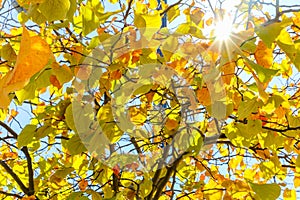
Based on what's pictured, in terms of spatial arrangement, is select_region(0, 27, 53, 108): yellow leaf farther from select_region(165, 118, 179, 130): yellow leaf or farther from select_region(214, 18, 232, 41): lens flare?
select_region(165, 118, 179, 130): yellow leaf

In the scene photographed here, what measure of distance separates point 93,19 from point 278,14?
0.42 metres

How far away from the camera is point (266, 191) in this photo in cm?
93

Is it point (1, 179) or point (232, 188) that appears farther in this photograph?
point (1, 179)

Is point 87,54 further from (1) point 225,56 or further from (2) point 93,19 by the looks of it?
(1) point 225,56

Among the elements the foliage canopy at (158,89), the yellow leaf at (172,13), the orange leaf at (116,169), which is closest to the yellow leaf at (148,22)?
the foliage canopy at (158,89)

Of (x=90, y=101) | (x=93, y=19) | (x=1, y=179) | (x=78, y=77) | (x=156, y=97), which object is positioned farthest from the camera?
(x=1, y=179)

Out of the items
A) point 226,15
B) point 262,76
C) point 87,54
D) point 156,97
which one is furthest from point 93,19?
point 156,97

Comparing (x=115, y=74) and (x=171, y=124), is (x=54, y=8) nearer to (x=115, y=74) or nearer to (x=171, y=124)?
(x=115, y=74)

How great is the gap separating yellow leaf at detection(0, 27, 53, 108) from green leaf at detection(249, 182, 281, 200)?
2.39 feet

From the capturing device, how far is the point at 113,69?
0.94 metres

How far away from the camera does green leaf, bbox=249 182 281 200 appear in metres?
0.92

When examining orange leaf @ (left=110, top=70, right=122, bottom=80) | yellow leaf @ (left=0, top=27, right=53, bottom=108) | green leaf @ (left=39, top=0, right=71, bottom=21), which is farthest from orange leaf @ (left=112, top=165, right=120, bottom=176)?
yellow leaf @ (left=0, top=27, right=53, bottom=108)

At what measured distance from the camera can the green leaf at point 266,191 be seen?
920mm

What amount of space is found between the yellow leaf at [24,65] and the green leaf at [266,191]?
0.73 meters
